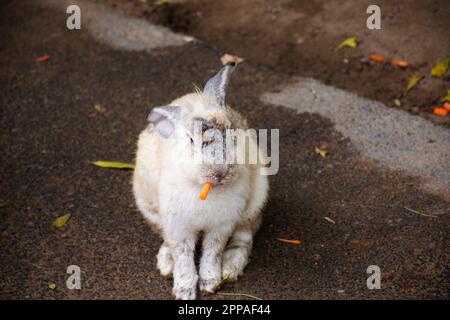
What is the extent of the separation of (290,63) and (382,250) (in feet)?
9.46

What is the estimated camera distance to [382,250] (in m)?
A: 4.27

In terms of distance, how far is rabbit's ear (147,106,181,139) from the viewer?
12.5 ft

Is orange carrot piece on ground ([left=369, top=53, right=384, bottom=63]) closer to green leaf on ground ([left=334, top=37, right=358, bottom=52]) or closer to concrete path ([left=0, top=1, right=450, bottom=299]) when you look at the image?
green leaf on ground ([left=334, top=37, right=358, bottom=52])

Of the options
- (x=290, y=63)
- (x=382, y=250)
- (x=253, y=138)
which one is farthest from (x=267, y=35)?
(x=382, y=250)

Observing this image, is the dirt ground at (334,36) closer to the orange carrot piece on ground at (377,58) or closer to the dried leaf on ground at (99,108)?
the orange carrot piece on ground at (377,58)

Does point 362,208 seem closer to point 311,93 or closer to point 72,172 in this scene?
point 311,93

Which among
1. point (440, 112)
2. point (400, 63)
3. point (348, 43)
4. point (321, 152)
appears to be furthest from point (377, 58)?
point (321, 152)

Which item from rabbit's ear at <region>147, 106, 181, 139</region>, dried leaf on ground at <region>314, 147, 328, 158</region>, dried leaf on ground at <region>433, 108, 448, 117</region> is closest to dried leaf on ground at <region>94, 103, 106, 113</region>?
dried leaf on ground at <region>314, 147, 328, 158</region>

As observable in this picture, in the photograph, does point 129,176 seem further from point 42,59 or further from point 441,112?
point 441,112

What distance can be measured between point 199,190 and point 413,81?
3.21m

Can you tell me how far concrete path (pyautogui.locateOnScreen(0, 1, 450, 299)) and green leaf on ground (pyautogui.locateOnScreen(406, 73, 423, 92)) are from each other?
43 cm

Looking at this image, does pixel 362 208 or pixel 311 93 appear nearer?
pixel 362 208

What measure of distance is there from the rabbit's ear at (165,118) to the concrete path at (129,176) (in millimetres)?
963

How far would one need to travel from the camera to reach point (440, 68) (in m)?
6.05
